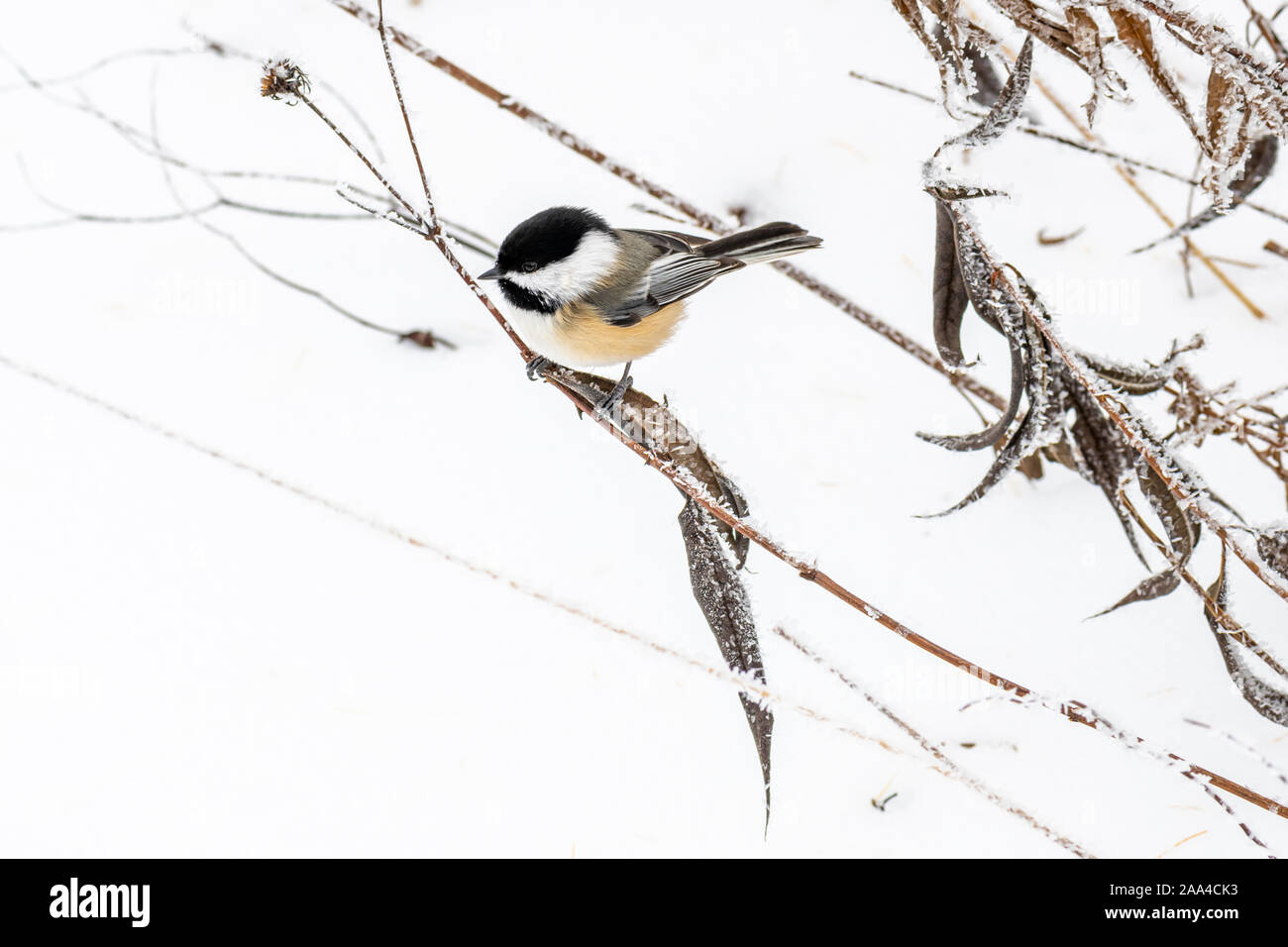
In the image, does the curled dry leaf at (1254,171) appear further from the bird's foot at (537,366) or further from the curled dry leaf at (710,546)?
the bird's foot at (537,366)

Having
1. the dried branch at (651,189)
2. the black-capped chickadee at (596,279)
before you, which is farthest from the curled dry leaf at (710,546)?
the dried branch at (651,189)

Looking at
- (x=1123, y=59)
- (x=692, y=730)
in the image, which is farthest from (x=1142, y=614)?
(x=1123, y=59)

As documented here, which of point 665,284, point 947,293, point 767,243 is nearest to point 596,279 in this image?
point 665,284

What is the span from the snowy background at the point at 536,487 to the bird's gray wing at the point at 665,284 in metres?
0.38

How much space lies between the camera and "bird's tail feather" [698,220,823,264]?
7.76ft

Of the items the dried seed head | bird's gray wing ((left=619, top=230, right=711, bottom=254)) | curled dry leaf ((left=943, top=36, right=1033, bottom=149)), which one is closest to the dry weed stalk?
curled dry leaf ((left=943, top=36, right=1033, bottom=149))

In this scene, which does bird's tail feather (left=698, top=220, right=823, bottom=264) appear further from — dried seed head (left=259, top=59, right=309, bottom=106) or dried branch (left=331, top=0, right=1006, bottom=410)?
dried seed head (left=259, top=59, right=309, bottom=106)

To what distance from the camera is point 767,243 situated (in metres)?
2.37

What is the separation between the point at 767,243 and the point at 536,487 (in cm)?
93

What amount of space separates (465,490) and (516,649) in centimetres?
49

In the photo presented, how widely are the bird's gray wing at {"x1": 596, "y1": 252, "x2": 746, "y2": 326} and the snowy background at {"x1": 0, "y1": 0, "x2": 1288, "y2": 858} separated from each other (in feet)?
1.24

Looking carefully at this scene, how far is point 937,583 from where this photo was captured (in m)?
2.56

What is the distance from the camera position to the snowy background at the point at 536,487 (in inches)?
91.7

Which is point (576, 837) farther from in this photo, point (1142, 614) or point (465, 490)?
point (1142, 614)
